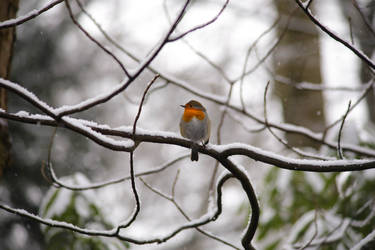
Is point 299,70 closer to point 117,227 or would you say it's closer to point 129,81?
point 117,227

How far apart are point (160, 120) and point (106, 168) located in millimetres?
5583

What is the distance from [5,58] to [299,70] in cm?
458

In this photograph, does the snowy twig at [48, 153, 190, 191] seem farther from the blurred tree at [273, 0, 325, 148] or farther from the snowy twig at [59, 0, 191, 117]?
the blurred tree at [273, 0, 325, 148]

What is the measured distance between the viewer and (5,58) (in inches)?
102

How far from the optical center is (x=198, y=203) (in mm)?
12000

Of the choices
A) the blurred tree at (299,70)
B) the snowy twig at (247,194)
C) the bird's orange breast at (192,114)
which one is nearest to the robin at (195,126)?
the bird's orange breast at (192,114)

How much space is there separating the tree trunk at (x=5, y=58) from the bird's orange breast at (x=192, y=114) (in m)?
1.22

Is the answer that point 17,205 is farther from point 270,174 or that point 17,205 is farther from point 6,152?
point 270,174

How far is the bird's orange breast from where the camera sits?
9.14 feet

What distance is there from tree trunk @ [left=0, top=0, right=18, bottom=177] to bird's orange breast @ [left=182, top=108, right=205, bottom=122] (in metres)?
1.22

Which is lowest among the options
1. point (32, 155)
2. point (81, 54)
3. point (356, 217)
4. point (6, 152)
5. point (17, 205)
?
point (356, 217)

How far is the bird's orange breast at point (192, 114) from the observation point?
9.14 feet

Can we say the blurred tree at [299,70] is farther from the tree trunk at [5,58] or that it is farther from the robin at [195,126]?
the tree trunk at [5,58]

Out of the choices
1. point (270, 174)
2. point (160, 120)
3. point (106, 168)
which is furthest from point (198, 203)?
point (270, 174)
